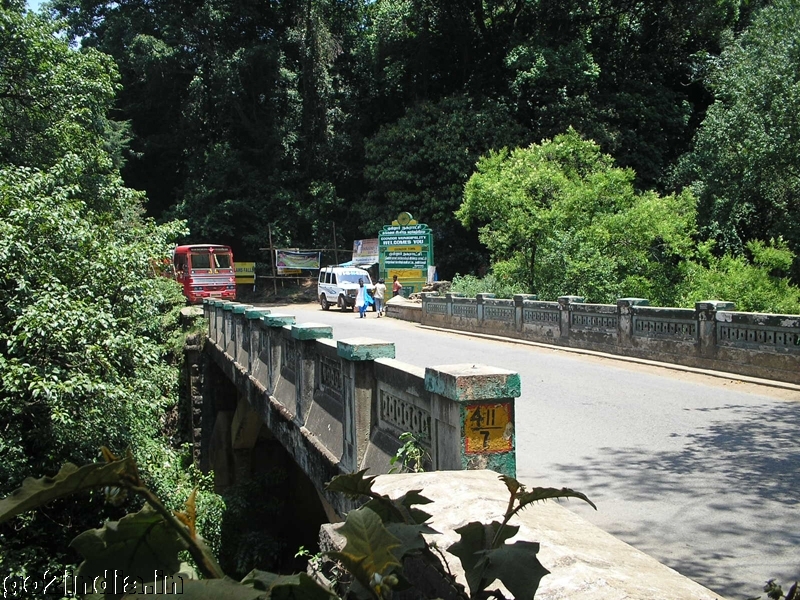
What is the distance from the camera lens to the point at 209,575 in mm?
1095

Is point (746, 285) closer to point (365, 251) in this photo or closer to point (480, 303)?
point (480, 303)

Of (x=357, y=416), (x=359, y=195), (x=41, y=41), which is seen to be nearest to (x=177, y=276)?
(x=359, y=195)

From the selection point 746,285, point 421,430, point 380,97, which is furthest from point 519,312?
point 380,97

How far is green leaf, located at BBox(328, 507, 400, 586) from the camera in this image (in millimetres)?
1095

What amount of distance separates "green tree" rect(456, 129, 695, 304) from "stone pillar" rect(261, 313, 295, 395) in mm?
11502

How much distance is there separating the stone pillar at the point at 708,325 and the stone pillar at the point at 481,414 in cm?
1038

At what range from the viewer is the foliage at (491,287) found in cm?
2342

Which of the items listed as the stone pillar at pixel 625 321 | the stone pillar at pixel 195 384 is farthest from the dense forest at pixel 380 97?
the stone pillar at pixel 195 384

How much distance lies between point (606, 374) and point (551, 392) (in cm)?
220

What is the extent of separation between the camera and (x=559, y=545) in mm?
2389

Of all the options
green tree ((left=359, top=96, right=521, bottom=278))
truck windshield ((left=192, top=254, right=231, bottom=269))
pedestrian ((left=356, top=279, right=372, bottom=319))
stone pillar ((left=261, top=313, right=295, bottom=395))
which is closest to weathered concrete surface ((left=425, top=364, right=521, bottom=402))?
stone pillar ((left=261, top=313, right=295, bottom=395))

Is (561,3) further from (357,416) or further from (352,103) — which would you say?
(357,416)

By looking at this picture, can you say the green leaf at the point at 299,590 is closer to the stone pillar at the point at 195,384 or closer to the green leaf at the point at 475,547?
the green leaf at the point at 475,547

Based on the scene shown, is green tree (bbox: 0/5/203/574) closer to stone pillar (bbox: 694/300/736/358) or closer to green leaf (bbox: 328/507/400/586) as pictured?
green leaf (bbox: 328/507/400/586)
